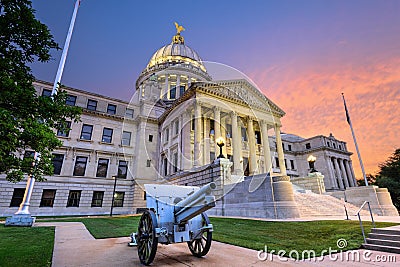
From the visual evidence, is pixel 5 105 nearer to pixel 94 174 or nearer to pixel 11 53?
pixel 11 53

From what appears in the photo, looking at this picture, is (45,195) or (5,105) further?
(45,195)

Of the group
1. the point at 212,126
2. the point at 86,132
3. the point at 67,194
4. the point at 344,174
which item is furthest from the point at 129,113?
the point at 344,174

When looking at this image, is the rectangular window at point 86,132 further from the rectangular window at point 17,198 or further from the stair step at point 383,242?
the stair step at point 383,242

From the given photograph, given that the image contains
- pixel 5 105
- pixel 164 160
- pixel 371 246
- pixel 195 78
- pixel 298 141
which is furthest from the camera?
pixel 298 141

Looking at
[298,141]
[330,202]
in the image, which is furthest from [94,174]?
[298,141]

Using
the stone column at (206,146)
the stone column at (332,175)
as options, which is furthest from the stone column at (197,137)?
the stone column at (332,175)

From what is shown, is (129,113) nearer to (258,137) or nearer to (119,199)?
(119,199)

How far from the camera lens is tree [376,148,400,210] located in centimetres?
3127

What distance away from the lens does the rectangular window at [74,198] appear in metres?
25.7

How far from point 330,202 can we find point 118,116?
96.3 ft

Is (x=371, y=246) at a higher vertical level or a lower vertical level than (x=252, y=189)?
lower

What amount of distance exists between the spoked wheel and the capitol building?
12337 mm

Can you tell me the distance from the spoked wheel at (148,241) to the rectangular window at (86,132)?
28574 millimetres

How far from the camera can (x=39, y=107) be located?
17.4 ft
